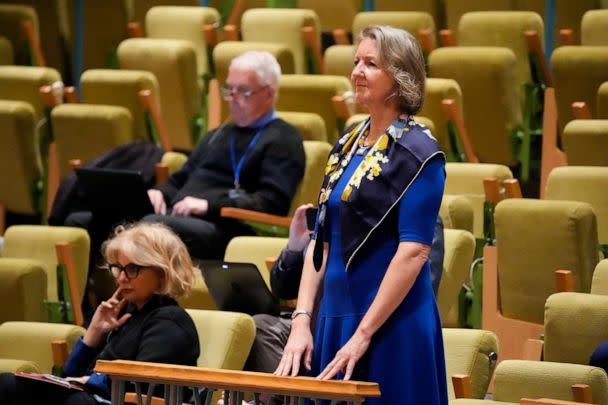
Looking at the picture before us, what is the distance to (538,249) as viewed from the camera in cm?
186

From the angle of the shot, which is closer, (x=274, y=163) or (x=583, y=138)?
(x=583, y=138)

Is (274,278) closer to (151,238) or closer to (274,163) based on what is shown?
(151,238)

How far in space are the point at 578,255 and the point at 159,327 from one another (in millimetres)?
605

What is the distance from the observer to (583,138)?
6.82 ft

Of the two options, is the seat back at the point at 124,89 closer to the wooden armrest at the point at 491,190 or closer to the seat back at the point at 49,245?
the seat back at the point at 49,245

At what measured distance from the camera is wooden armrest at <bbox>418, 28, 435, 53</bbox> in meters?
2.56

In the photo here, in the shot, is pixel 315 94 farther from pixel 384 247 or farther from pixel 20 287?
pixel 384 247

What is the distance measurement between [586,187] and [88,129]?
3.32 feet

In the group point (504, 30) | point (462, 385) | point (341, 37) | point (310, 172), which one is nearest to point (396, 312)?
point (462, 385)

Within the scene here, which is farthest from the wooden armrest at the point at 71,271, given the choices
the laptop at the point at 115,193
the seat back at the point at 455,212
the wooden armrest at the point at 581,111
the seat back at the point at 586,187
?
the wooden armrest at the point at 581,111

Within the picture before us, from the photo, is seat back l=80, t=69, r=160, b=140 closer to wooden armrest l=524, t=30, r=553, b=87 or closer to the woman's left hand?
wooden armrest l=524, t=30, r=553, b=87

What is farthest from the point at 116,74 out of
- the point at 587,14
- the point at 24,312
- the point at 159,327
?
the point at 159,327

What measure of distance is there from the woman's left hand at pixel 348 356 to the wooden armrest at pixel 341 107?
129 centimetres

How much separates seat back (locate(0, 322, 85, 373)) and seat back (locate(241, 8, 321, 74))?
1.06 metres
